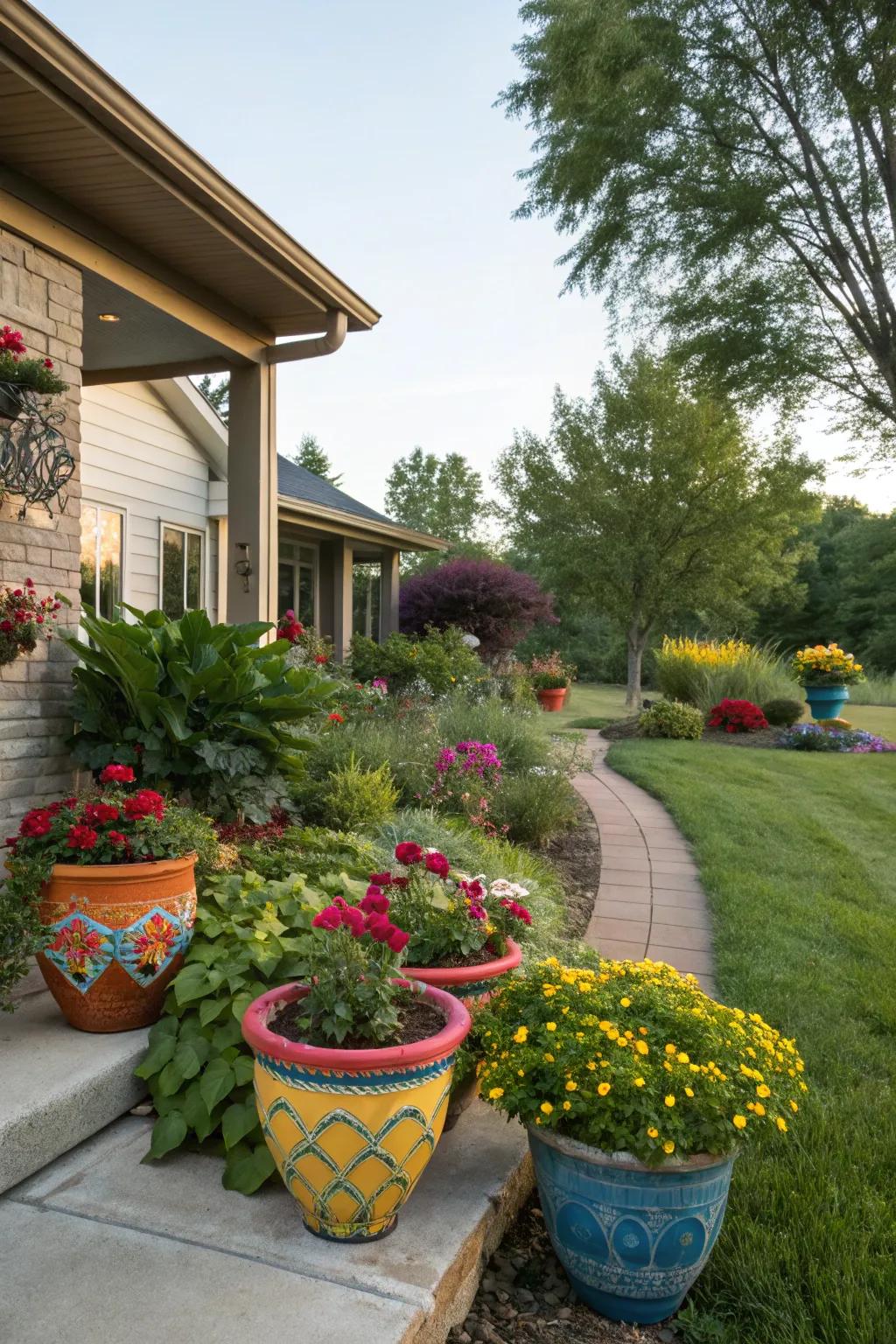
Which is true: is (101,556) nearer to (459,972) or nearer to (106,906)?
(106,906)

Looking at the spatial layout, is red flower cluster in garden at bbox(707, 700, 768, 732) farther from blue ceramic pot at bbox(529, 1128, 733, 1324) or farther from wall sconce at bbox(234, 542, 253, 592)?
blue ceramic pot at bbox(529, 1128, 733, 1324)

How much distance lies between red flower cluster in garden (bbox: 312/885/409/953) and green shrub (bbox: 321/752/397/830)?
7.17 feet

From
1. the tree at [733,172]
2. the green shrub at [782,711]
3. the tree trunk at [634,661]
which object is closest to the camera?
the tree at [733,172]

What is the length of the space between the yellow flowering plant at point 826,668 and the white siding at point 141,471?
8407 millimetres

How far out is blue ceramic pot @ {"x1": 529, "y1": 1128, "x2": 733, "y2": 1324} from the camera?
1.82m

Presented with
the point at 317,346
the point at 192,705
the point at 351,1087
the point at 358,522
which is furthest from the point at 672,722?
the point at 351,1087

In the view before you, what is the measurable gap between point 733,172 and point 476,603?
806cm

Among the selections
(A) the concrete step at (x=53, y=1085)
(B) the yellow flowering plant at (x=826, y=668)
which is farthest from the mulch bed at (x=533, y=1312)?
(B) the yellow flowering plant at (x=826, y=668)

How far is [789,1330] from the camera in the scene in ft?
5.89

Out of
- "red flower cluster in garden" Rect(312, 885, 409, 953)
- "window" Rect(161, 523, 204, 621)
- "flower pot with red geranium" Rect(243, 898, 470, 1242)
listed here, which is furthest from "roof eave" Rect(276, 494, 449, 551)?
"flower pot with red geranium" Rect(243, 898, 470, 1242)

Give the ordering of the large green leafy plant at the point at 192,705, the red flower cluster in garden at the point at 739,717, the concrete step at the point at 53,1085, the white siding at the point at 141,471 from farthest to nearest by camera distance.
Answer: the red flower cluster in garden at the point at 739,717
the white siding at the point at 141,471
the large green leafy plant at the point at 192,705
the concrete step at the point at 53,1085

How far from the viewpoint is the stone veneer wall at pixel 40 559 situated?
300cm

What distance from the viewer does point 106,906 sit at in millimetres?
2451

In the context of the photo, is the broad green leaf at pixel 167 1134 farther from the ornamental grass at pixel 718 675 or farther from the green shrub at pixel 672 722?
the ornamental grass at pixel 718 675
